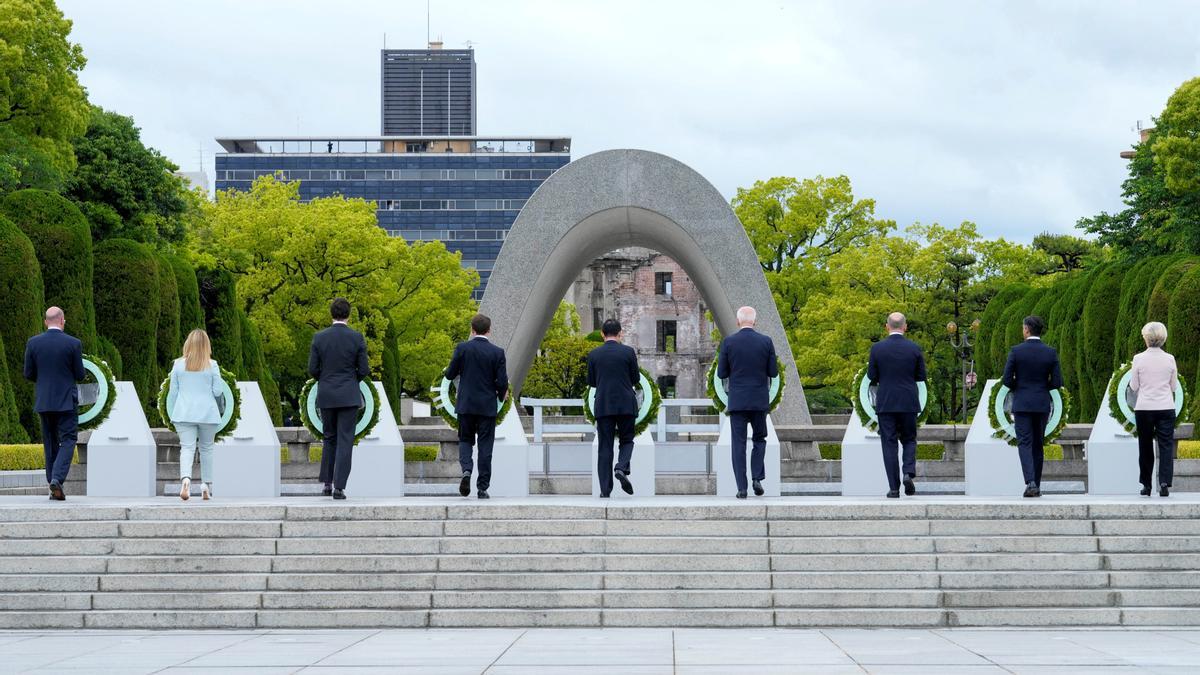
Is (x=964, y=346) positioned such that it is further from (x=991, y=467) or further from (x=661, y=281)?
(x=991, y=467)

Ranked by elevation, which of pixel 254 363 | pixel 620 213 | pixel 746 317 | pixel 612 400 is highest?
pixel 620 213

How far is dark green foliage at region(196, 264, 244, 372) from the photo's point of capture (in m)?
37.9

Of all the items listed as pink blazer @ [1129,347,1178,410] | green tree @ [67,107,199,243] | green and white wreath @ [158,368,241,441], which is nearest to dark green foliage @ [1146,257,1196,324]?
pink blazer @ [1129,347,1178,410]

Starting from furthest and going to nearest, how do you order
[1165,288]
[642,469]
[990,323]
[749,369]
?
1. [990,323]
2. [1165,288]
3. [642,469]
4. [749,369]

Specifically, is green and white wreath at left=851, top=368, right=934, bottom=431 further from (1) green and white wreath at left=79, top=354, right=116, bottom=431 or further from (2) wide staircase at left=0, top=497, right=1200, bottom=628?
(1) green and white wreath at left=79, top=354, right=116, bottom=431

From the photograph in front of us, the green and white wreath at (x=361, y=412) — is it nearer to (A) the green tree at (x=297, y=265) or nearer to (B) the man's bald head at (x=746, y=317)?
(B) the man's bald head at (x=746, y=317)

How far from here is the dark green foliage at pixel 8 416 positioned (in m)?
22.9

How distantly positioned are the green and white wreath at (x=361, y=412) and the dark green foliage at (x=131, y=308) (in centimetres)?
1715

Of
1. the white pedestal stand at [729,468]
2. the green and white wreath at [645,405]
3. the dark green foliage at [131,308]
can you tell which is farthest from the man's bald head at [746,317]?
the dark green foliage at [131,308]

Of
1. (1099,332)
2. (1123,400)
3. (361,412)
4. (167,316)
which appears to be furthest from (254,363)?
(1123,400)

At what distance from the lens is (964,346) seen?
46188 millimetres

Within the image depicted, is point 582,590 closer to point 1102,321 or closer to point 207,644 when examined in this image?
point 207,644

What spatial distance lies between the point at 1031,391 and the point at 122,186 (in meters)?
28.9

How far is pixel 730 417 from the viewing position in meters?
13.0
